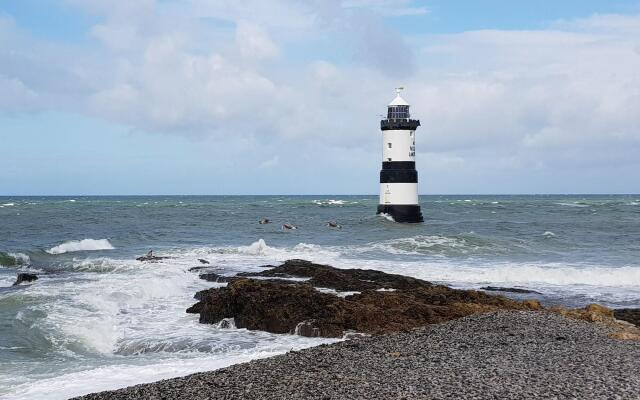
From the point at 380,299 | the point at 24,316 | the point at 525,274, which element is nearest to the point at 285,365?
the point at 380,299

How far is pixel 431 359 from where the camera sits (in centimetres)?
978

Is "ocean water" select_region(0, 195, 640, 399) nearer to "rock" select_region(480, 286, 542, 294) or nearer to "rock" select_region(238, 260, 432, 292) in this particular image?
"rock" select_region(480, 286, 542, 294)

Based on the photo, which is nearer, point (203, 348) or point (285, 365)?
point (285, 365)

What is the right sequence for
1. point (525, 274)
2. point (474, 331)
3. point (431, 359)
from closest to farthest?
point (431, 359) → point (474, 331) → point (525, 274)

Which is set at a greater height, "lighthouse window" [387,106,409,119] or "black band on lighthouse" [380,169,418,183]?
"lighthouse window" [387,106,409,119]

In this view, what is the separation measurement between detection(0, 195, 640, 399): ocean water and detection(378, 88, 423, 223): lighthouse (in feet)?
3.75

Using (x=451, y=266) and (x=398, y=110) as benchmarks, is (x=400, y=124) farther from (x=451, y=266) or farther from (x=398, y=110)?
(x=451, y=266)

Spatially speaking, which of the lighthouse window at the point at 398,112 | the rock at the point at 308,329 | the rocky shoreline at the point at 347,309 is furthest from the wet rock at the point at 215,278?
the lighthouse window at the point at 398,112

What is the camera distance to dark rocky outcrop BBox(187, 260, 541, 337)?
525 inches

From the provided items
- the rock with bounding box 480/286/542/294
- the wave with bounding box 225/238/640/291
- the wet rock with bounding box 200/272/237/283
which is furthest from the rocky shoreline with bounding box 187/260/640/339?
the wave with bounding box 225/238/640/291

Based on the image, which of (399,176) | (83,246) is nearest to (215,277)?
(83,246)

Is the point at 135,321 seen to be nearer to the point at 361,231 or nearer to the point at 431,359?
the point at 431,359

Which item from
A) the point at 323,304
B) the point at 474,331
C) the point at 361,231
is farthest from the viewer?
the point at 361,231

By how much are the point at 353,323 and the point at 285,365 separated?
370 cm
